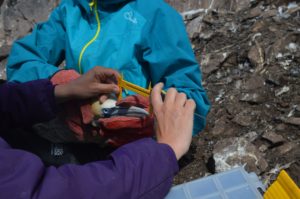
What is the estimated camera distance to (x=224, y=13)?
487 cm

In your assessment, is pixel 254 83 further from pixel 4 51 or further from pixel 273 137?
pixel 4 51

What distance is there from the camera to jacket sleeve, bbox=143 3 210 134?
9.27 ft

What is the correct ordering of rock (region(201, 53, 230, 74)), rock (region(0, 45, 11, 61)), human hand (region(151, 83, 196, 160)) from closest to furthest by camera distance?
human hand (region(151, 83, 196, 160)), rock (region(201, 53, 230, 74)), rock (region(0, 45, 11, 61))

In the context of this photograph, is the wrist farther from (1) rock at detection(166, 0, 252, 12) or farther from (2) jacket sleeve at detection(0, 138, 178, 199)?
(1) rock at detection(166, 0, 252, 12)

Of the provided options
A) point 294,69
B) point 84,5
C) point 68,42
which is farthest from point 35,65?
point 294,69

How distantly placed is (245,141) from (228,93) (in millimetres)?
729

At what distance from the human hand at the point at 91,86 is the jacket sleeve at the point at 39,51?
0.53 m

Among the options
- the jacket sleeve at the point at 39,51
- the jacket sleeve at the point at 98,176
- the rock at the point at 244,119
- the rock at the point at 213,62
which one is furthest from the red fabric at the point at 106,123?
the rock at the point at 213,62

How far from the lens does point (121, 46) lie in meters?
2.96

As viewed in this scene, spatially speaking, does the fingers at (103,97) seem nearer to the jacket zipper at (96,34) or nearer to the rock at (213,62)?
the jacket zipper at (96,34)

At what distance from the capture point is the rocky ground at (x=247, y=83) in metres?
3.09

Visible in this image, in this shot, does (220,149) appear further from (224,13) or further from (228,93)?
(224,13)

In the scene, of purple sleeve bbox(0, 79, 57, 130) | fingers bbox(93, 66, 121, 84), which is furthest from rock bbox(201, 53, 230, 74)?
purple sleeve bbox(0, 79, 57, 130)

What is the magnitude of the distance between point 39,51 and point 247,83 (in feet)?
5.80
